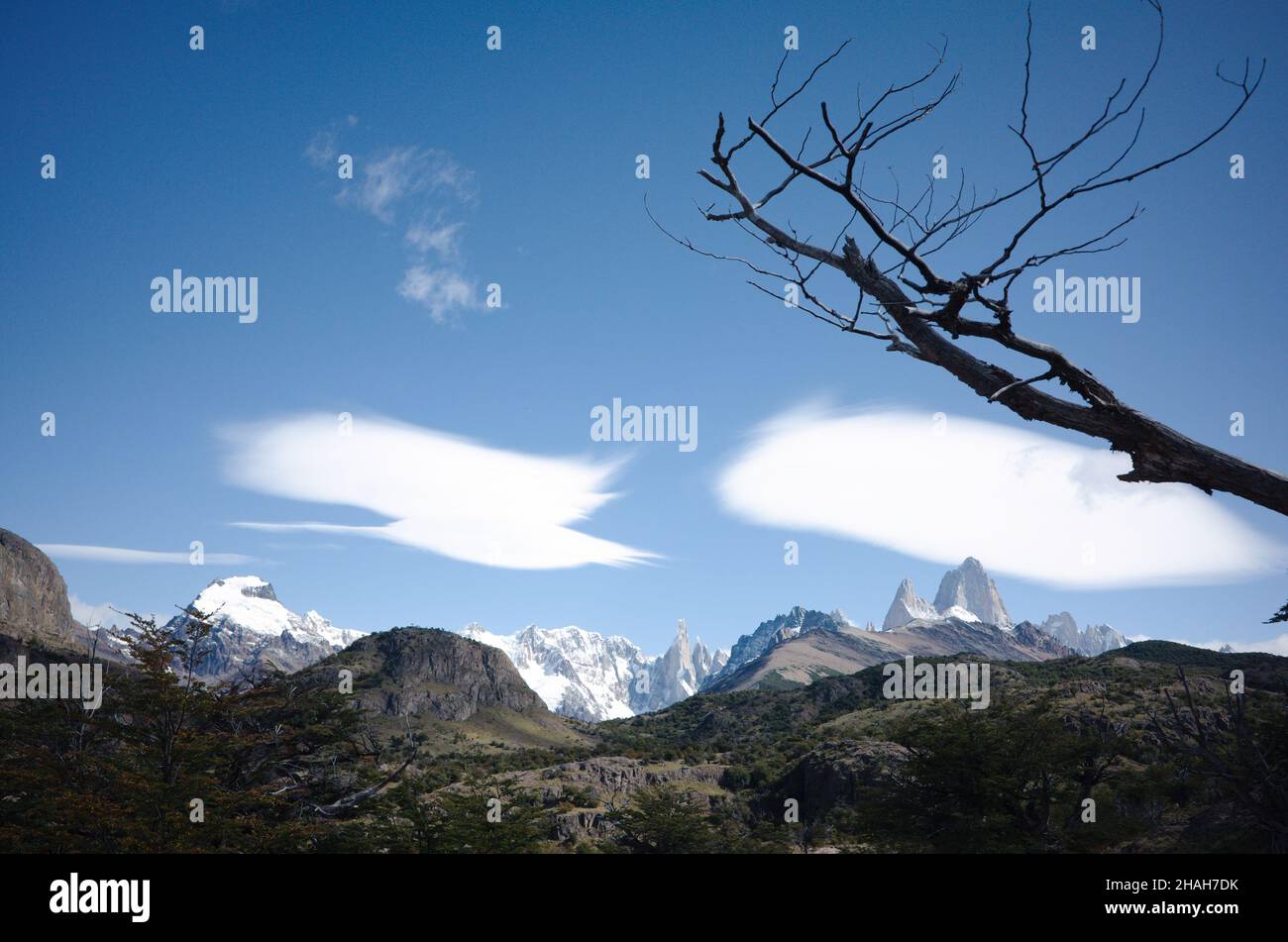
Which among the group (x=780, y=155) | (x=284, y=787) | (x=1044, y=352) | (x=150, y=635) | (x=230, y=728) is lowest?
(x=284, y=787)

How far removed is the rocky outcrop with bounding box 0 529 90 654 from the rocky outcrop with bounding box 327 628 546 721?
3196 inches

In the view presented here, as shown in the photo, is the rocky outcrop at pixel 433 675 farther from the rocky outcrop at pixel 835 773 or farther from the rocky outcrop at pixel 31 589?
the rocky outcrop at pixel 835 773

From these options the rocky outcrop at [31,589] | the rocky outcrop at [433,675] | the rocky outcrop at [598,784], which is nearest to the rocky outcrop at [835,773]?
the rocky outcrop at [598,784]

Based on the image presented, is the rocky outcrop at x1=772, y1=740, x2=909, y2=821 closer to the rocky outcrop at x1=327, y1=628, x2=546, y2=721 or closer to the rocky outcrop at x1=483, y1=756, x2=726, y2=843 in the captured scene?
the rocky outcrop at x1=483, y1=756, x2=726, y2=843

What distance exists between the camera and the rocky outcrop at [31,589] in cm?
16575

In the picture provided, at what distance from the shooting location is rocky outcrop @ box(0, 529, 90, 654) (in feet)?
544

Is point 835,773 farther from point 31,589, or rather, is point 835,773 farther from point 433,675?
point 31,589

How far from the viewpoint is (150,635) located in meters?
20.9

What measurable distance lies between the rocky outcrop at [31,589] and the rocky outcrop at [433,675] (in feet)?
266

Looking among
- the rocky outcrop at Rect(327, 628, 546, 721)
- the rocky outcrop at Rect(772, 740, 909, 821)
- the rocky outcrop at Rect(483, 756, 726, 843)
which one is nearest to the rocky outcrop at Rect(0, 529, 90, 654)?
the rocky outcrop at Rect(327, 628, 546, 721)
